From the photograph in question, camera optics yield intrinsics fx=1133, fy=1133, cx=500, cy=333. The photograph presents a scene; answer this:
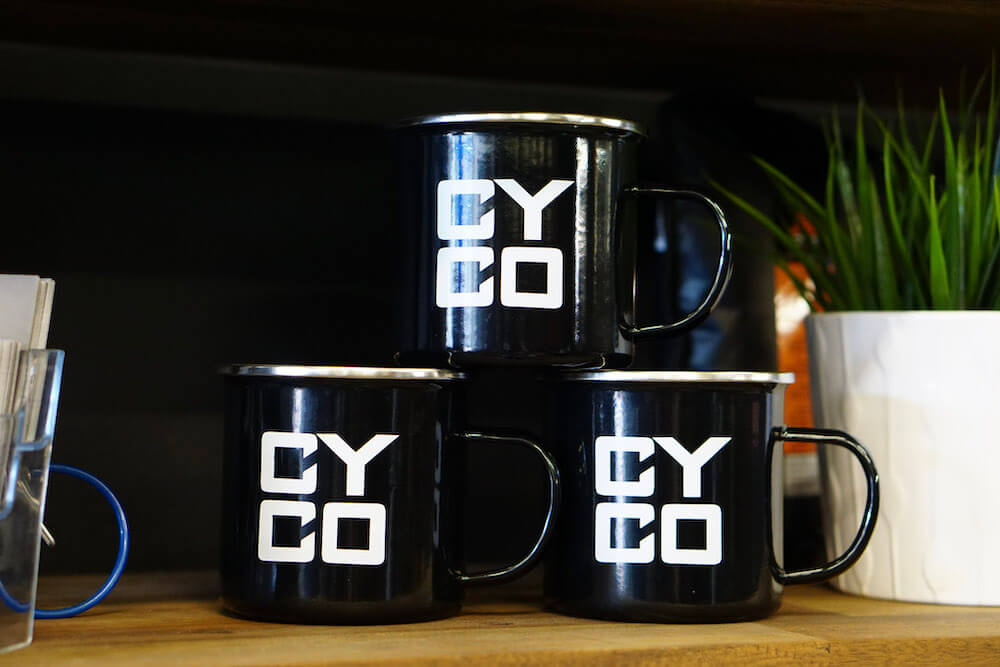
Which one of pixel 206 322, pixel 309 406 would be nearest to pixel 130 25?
pixel 206 322

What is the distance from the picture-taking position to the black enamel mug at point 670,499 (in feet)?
2.13

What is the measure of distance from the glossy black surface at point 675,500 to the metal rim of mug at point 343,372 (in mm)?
93

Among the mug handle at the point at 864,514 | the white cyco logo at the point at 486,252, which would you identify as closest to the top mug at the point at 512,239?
the white cyco logo at the point at 486,252

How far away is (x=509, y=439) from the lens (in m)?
0.67

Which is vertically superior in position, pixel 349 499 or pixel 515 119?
pixel 515 119

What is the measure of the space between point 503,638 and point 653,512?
0.12m

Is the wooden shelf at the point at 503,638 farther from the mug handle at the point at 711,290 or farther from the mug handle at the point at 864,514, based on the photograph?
the mug handle at the point at 711,290

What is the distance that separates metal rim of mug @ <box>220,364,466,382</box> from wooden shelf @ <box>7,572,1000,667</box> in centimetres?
14

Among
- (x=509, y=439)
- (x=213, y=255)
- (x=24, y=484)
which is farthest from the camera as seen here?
(x=213, y=255)

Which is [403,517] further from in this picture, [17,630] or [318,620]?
[17,630]

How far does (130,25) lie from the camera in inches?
30.8

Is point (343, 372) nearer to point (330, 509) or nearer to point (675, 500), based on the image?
point (330, 509)

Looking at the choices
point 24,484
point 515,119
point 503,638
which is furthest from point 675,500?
point 24,484

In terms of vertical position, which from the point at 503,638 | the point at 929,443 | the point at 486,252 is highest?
the point at 486,252
